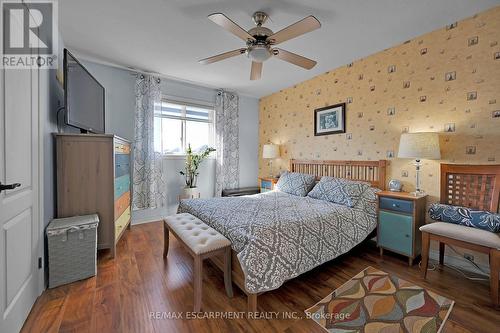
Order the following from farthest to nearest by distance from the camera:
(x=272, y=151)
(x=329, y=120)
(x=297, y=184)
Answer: (x=272, y=151), (x=329, y=120), (x=297, y=184)

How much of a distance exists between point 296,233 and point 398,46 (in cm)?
275

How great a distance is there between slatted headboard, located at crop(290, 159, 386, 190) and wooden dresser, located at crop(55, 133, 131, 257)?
3.05 meters

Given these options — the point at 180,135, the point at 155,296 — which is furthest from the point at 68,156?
the point at 180,135

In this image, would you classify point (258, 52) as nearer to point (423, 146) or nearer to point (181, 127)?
point (423, 146)

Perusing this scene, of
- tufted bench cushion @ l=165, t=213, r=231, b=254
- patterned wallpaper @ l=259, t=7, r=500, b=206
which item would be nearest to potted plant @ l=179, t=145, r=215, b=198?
tufted bench cushion @ l=165, t=213, r=231, b=254

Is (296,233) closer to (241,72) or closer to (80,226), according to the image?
(80,226)

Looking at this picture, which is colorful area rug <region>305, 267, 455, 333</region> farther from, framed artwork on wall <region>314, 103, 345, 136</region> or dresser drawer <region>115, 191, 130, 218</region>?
dresser drawer <region>115, 191, 130, 218</region>

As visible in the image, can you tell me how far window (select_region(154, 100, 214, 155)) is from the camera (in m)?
3.76

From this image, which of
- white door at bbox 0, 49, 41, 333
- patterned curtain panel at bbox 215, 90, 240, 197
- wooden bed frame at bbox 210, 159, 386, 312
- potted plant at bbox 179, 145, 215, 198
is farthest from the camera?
patterned curtain panel at bbox 215, 90, 240, 197

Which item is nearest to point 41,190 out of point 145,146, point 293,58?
point 145,146

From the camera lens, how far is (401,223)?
7.80 feet

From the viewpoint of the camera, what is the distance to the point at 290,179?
142 inches

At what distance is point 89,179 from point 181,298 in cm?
160

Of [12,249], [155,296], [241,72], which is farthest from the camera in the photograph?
[241,72]
